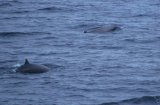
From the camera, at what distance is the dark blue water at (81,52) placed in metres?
23.8

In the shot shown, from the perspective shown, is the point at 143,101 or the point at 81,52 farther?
the point at 81,52

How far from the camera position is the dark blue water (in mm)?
23750

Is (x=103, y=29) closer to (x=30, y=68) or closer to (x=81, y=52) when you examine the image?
(x=81, y=52)

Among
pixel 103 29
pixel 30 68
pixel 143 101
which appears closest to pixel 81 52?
pixel 30 68

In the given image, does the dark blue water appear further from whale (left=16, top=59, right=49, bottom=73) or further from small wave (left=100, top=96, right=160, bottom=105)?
whale (left=16, top=59, right=49, bottom=73)

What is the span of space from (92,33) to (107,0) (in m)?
11.2

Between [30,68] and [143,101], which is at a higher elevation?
[30,68]

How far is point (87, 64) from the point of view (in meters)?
27.6

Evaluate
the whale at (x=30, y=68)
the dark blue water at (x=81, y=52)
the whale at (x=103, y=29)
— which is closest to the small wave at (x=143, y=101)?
the dark blue water at (x=81, y=52)

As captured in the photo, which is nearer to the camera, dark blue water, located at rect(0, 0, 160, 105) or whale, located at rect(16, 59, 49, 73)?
dark blue water, located at rect(0, 0, 160, 105)

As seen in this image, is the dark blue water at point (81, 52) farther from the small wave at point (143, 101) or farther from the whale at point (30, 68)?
the whale at point (30, 68)

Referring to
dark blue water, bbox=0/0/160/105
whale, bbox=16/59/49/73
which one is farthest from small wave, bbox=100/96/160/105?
whale, bbox=16/59/49/73

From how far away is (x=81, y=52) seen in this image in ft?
97.7

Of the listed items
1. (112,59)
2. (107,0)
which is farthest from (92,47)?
(107,0)
